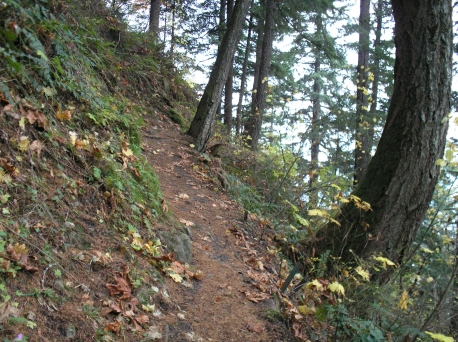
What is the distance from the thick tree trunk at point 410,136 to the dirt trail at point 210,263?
1316 mm

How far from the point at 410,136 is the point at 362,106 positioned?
7.17 metres

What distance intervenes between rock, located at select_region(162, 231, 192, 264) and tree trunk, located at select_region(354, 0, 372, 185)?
658 cm

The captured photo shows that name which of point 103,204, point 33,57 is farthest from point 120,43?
point 103,204

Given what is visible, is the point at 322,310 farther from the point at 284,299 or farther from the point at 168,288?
the point at 168,288

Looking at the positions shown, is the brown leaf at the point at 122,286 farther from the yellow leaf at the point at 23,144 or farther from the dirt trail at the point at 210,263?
the yellow leaf at the point at 23,144

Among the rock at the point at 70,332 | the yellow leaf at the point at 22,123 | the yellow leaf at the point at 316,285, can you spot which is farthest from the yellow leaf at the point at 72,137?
the yellow leaf at the point at 316,285

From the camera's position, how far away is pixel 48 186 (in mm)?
3020

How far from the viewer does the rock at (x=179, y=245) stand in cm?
393

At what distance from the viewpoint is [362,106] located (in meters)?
11.1

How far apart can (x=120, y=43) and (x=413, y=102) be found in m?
8.32

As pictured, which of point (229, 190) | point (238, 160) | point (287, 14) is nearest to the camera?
point (229, 190)

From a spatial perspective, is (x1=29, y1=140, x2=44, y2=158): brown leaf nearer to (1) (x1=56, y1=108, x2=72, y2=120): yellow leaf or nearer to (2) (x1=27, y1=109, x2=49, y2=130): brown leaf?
(2) (x1=27, y1=109, x2=49, y2=130): brown leaf

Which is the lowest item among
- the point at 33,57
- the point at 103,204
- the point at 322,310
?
the point at 322,310

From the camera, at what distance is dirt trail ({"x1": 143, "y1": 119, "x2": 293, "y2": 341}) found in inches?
123
